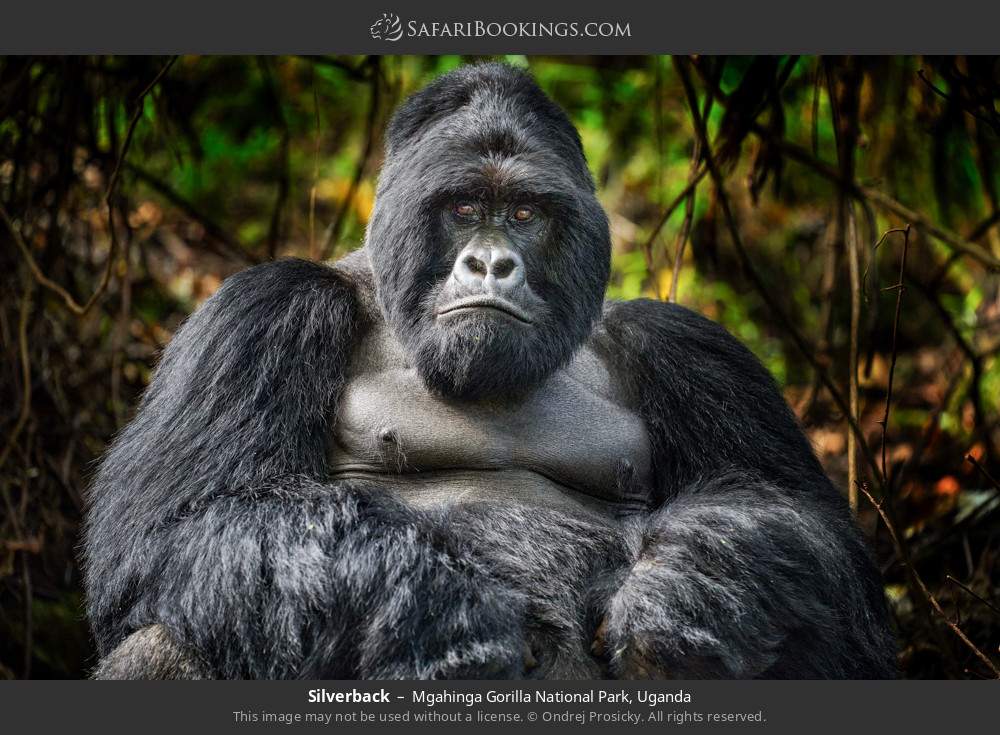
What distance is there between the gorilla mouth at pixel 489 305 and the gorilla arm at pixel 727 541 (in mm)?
762

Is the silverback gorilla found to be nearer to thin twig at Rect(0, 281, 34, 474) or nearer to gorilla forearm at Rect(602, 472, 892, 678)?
gorilla forearm at Rect(602, 472, 892, 678)

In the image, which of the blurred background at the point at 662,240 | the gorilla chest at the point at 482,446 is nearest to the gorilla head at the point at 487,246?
the gorilla chest at the point at 482,446

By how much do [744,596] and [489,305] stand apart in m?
1.13

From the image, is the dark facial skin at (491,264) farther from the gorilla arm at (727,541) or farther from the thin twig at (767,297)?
the gorilla arm at (727,541)

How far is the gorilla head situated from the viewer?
11.6 feet

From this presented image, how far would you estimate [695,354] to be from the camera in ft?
13.5

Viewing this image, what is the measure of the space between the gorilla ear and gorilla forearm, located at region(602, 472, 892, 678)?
5.01 feet

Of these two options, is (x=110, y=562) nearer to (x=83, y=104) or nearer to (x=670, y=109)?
(x=83, y=104)

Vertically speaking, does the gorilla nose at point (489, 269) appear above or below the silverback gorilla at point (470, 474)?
above

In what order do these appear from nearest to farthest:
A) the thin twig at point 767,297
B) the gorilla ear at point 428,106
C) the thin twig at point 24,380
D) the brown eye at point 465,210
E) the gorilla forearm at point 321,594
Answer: the gorilla forearm at point 321,594 → the thin twig at point 767,297 → the brown eye at point 465,210 → the gorilla ear at point 428,106 → the thin twig at point 24,380

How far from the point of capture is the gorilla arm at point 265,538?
3.12 metres

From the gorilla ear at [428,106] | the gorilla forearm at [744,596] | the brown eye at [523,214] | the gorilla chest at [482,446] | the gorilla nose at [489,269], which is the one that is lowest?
the gorilla forearm at [744,596]

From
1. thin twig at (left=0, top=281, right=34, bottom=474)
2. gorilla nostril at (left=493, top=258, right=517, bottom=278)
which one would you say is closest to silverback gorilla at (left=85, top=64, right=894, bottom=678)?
gorilla nostril at (left=493, top=258, right=517, bottom=278)
